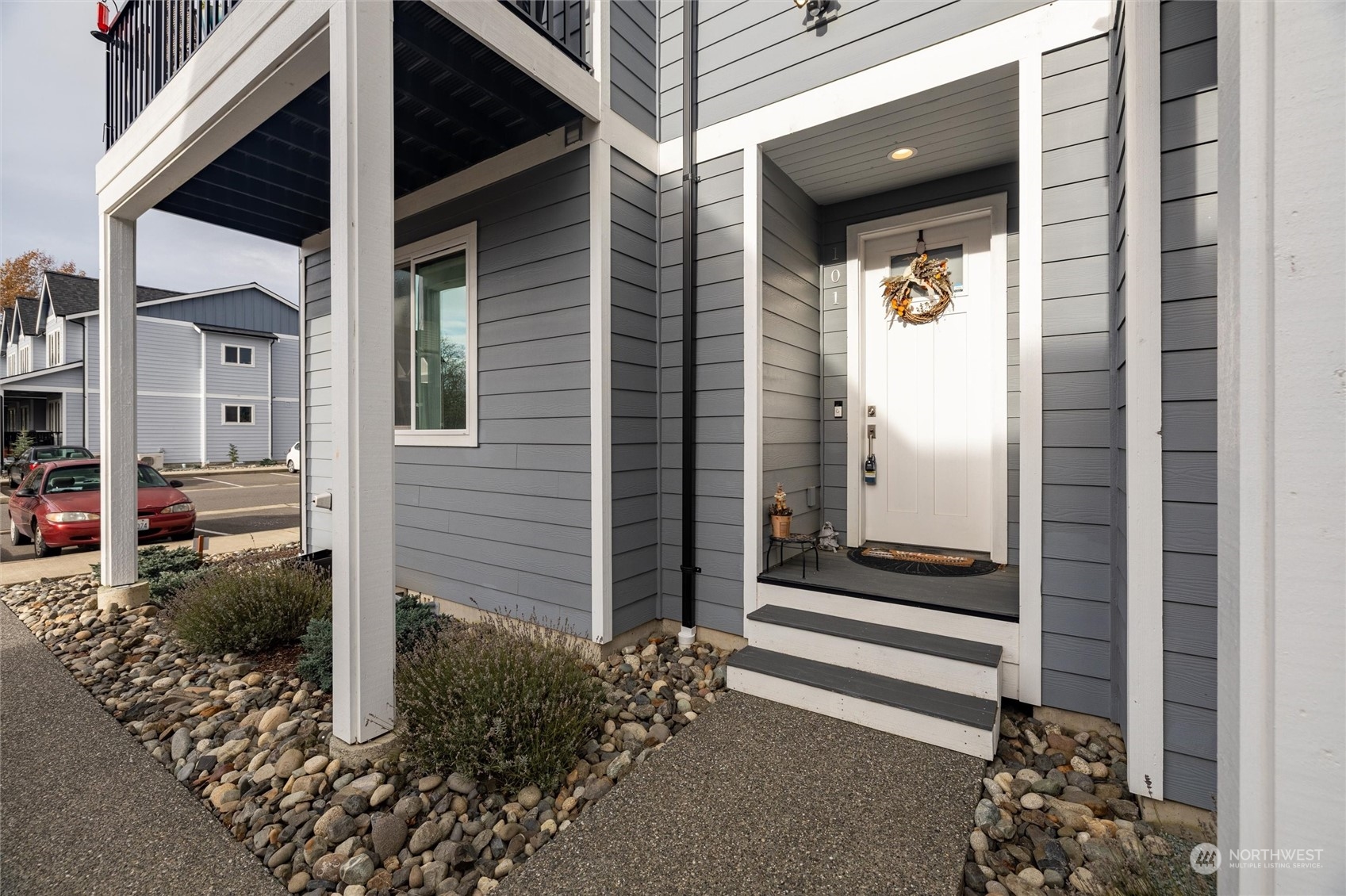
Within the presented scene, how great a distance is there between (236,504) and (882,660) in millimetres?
11892

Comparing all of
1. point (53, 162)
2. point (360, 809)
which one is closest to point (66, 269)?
point (53, 162)

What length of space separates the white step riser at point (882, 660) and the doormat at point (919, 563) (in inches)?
29.1

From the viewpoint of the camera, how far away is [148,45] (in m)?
3.55

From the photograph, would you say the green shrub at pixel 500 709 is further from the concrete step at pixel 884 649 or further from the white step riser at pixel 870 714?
the concrete step at pixel 884 649

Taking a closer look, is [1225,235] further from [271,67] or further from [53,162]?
[53,162]

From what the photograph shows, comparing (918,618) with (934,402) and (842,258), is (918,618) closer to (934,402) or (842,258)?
(934,402)

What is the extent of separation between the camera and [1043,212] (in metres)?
2.46

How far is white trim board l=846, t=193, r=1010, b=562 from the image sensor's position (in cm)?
335

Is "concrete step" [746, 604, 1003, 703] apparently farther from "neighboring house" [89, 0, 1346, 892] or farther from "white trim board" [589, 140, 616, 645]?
"white trim board" [589, 140, 616, 645]

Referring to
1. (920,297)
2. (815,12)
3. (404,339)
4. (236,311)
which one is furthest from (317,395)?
(236,311)

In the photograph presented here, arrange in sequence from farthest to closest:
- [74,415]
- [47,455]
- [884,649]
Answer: [74,415]
[47,455]
[884,649]

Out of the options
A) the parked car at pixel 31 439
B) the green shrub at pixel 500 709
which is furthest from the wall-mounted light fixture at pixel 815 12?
the parked car at pixel 31 439

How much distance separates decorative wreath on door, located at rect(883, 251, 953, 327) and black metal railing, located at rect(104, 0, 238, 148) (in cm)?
392

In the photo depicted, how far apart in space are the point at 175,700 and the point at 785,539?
317 cm
